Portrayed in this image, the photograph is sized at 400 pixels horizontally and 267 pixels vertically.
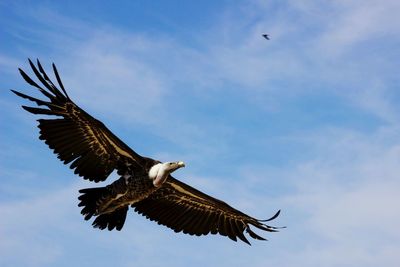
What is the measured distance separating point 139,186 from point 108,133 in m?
1.44

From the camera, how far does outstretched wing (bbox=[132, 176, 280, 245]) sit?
19578mm

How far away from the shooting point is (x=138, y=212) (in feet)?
64.2

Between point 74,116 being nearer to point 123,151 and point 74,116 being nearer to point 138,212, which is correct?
point 123,151

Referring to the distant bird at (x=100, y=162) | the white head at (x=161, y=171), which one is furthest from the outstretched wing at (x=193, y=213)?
the white head at (x=161, y=171)

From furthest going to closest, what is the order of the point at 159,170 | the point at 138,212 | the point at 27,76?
the point at 138,212, the point at 159,170, the point at 27,76

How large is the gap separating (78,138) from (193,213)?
4203 mm

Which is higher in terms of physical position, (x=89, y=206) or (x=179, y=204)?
(x=179, y=204)

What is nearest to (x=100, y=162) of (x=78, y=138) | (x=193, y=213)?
(x=78, y=138)

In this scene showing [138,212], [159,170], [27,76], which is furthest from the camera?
[138,212]

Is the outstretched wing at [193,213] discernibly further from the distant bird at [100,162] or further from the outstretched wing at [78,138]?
the outstretched wing at [78,138]

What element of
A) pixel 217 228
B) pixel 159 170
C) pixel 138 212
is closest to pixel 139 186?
pixel 159 170

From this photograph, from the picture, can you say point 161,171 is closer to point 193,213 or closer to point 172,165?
point 172,165

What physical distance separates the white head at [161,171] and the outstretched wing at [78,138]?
33 centimetres

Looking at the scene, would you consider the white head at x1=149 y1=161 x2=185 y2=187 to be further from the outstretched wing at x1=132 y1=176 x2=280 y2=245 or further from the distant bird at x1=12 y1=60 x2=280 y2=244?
the outstretched wing at x1=132 y1=176 x2=280 y2=245
